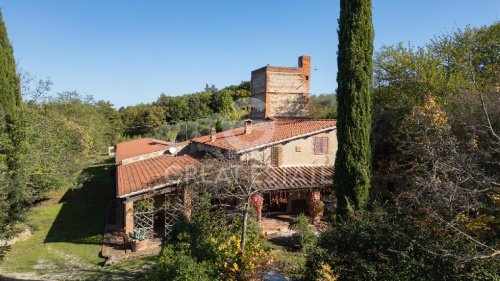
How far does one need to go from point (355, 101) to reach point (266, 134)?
749 cm

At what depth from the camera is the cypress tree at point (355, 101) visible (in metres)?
15.6

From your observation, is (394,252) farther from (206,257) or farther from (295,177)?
(295,177)

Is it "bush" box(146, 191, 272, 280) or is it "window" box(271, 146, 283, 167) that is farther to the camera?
"window" box(271, 146, 283, 167)

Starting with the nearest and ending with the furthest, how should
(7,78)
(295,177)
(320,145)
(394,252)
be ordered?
1. (394,252)
2. (7,78)
3. (295,177)
4. (320,145)

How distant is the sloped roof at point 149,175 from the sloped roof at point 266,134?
7.76 feet

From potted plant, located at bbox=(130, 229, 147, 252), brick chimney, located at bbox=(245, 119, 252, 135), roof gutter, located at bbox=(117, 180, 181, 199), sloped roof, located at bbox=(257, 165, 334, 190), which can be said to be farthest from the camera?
brick chimney, located at bbox=(245, 119, 252, 135)

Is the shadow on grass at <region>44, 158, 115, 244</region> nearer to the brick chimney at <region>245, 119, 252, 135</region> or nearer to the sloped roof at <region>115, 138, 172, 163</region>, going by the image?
the sloped roof at <region>115, 138, 172, 163</region>

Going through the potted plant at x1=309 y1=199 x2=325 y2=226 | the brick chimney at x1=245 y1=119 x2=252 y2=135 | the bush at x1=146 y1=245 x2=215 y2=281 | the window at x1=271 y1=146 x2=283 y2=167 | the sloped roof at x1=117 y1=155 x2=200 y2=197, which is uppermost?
the brick chimney at x1=245 y1=119 x2=252 y2=135

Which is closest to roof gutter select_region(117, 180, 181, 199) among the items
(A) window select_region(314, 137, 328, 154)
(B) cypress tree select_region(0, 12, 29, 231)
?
(B) cypress tree select_region(0, 12, 29, 231)

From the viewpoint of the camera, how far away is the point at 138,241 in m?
15.0

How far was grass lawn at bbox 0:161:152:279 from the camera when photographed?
1335 centimetres

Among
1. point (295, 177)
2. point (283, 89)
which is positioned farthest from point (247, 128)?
point (283, 89)

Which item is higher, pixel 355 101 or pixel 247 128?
pixel 355 101

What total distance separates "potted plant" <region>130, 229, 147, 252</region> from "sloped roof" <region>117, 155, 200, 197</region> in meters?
1.90
